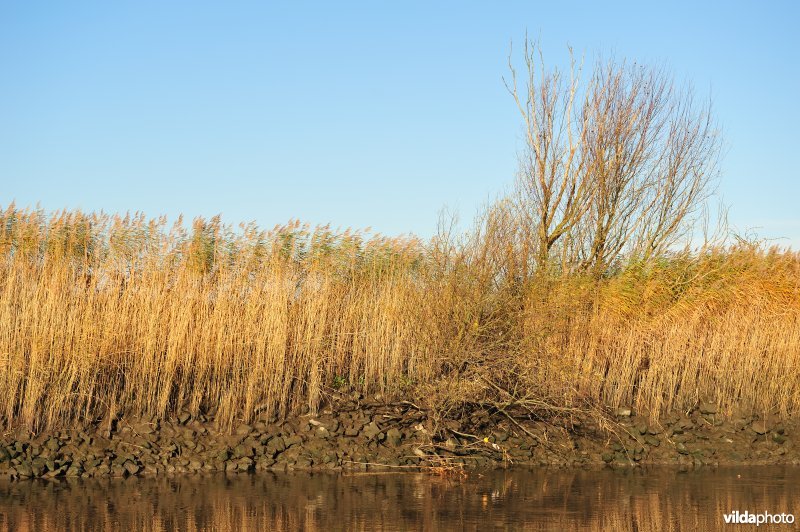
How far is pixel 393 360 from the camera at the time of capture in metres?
10.2

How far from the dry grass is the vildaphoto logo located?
3013 millimetres

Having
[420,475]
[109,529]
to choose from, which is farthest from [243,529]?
[420,475]

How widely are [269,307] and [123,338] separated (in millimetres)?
1592

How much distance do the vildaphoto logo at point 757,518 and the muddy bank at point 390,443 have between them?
274 centimetres

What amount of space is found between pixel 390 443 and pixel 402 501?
2094mm

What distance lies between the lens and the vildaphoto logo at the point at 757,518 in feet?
21.6

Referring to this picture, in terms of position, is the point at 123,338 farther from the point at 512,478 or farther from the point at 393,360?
the point at 512,478

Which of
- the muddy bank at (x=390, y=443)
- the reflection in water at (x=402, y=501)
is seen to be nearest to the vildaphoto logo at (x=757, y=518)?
the reflection in water at (x=402, y=501)

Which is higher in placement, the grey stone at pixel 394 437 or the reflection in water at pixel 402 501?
the grey stone at pixel 394 437

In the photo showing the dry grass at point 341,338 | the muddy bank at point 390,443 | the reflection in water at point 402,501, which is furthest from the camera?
the dry grass at point 341,338

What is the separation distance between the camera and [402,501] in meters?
7.40

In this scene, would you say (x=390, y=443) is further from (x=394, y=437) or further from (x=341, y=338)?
(x=341, y=338)

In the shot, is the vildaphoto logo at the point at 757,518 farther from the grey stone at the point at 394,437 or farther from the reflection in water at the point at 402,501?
the grey stone at the point at 394,437

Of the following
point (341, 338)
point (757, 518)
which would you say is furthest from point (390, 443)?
point (757, 518)
